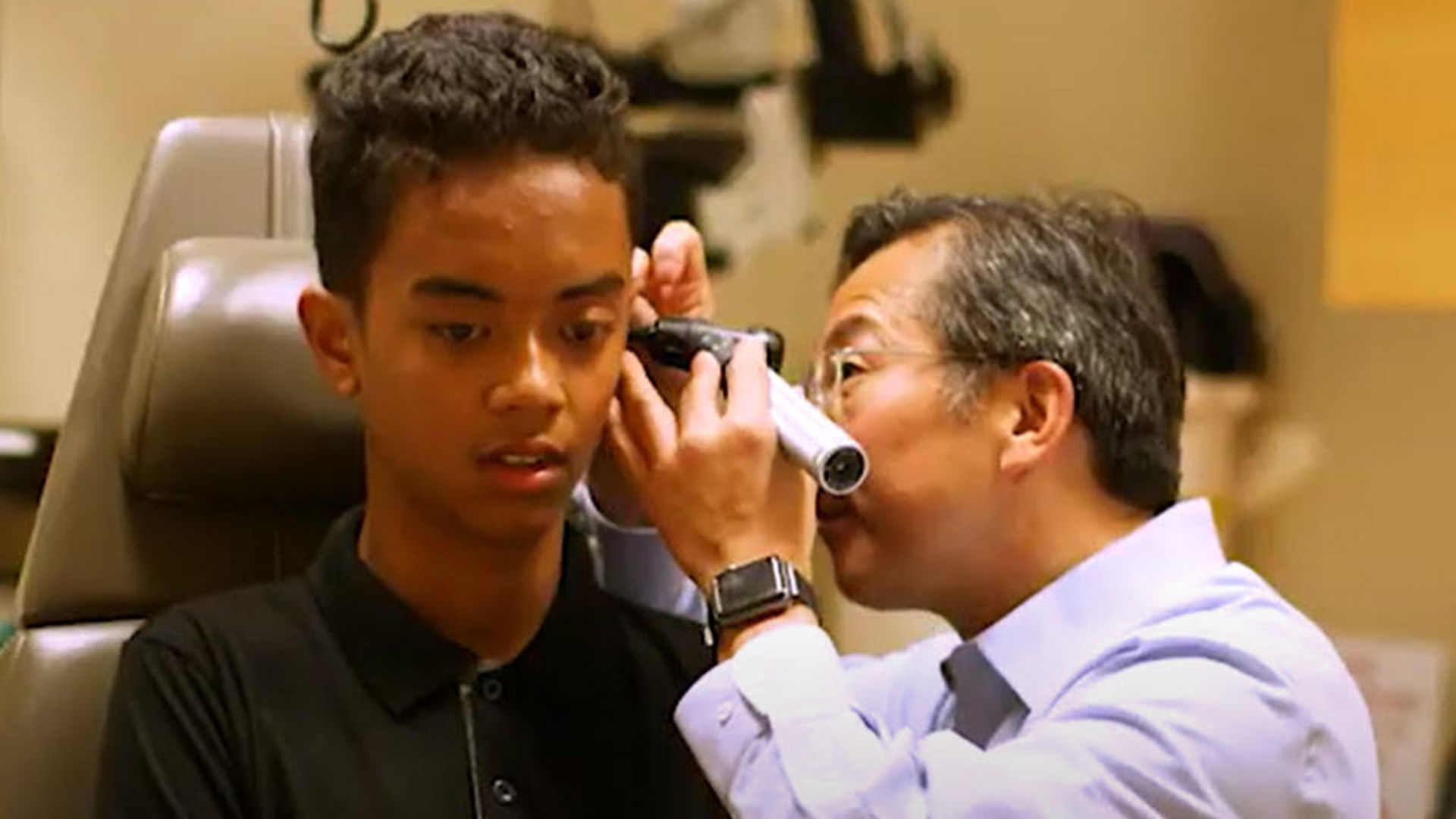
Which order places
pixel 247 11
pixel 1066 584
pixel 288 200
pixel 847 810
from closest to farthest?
pixel 847 810
pixel 1066 584
pixel 288 200
pixel 247 11

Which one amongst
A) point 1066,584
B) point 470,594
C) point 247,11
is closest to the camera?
point 470,594

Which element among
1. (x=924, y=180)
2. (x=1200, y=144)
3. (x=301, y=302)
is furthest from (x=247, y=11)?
(x=301, y=302)

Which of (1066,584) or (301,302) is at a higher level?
(301,302)

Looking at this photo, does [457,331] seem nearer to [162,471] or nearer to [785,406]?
[785,406]

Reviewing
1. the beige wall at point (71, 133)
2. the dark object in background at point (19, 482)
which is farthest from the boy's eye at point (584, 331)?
the beige wall at point (71, 133)

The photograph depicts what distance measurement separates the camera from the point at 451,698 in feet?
4.16

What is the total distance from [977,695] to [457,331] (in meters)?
0.50

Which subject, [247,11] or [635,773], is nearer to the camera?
→ [635,773]

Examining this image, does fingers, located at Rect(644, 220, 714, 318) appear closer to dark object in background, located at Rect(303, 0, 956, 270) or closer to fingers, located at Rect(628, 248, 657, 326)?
fingers, located at Rect(628, 248, 657, 326)

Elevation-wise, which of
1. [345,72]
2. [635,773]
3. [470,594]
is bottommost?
[635,773]

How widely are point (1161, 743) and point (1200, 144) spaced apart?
1487 mm

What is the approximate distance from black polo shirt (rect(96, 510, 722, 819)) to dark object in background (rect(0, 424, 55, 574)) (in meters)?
1.04

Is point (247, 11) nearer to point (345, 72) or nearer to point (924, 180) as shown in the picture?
point (924, 180)

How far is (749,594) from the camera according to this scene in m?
1.27
